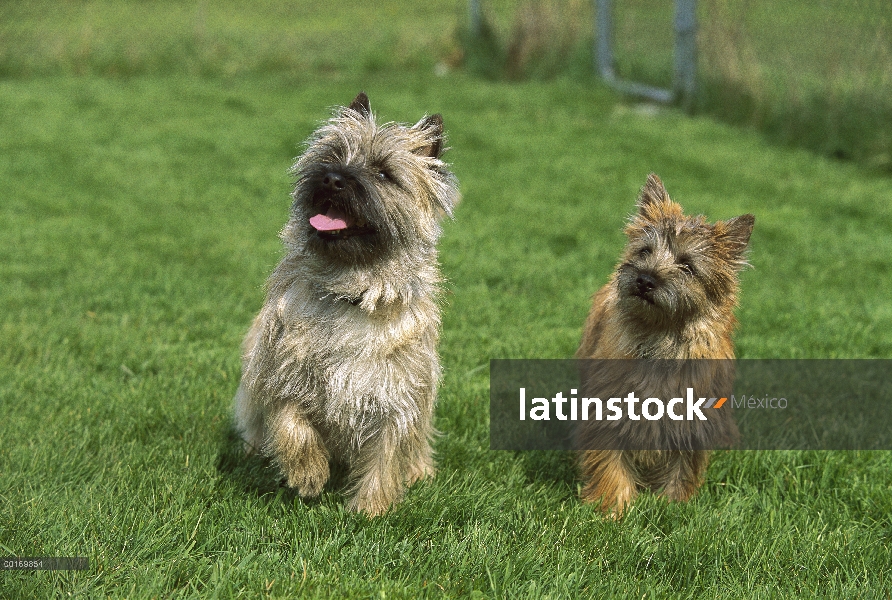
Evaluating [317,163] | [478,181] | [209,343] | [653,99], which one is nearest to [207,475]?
[317,163]

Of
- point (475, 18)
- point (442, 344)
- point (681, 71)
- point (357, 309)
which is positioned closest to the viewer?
point (357, 309)

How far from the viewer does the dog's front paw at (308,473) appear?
340 centimetres

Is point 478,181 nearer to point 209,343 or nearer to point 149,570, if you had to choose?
point 209,343

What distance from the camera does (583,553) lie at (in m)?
3.32

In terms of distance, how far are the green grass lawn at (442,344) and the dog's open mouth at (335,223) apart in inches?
39.8

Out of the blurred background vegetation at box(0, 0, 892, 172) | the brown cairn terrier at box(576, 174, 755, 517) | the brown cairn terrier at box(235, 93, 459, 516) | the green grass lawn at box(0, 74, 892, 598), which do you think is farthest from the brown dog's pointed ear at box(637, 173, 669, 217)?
the blurred background vegetation at box(0, 0, 892, 172)

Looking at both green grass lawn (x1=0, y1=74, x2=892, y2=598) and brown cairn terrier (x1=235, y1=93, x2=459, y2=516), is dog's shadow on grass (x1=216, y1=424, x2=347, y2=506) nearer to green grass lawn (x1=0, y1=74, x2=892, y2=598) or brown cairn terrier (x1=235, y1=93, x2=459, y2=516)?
green grass lawn (x1=0, y1=74, x2=892, y2=598)

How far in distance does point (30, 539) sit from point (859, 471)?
3290 mm

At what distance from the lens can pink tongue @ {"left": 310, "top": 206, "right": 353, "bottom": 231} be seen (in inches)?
123

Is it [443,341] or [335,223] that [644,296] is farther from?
[443,341]

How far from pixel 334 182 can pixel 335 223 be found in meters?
0.14

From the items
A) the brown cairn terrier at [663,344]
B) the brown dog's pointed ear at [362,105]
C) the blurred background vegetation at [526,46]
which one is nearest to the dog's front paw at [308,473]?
the brown cairn terrier at [663,344]

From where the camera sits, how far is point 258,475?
12.2 feet

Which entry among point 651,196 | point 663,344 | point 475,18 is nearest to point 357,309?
point 663,344
